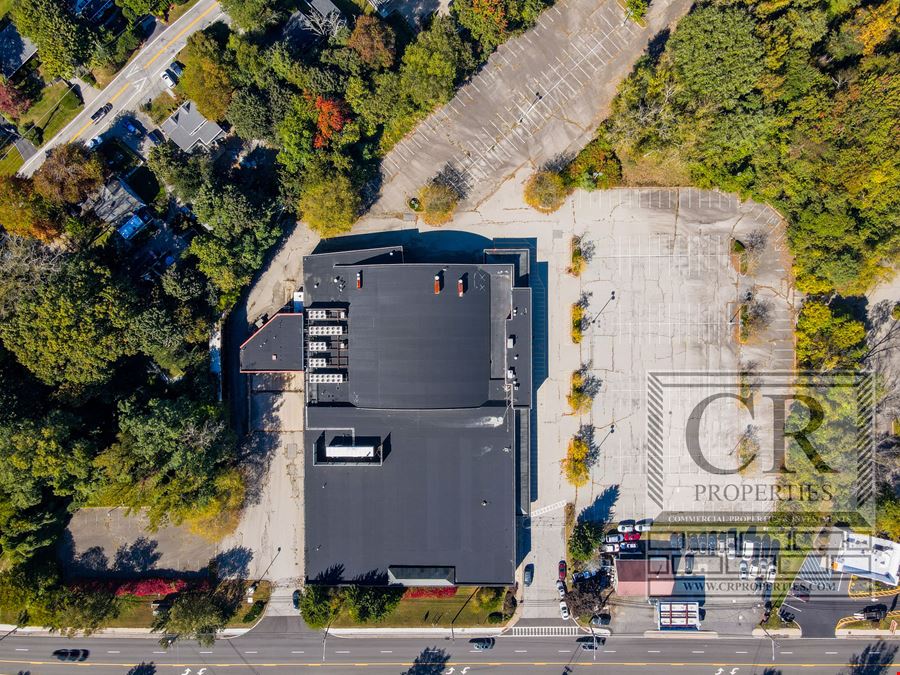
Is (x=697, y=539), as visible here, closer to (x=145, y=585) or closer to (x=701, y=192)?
(x=701, y=192)

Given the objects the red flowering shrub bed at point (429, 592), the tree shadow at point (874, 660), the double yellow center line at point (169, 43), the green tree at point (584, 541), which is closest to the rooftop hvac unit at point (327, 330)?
the red flowering shrub bed at point (429, 592)

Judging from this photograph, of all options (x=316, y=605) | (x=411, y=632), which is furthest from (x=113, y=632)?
(x=411, y=632)

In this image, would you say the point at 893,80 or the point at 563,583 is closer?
the point at 893,80

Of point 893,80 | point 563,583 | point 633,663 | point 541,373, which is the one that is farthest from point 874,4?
point 633,663

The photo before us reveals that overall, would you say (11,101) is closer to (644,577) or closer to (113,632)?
(113,632)

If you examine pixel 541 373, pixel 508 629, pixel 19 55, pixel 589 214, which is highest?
pixel 19 55

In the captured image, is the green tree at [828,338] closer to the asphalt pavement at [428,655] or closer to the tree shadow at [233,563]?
the asphalt pavement at [428,655]

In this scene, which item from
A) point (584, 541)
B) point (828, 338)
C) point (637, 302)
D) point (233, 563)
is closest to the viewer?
point (584, 541)
